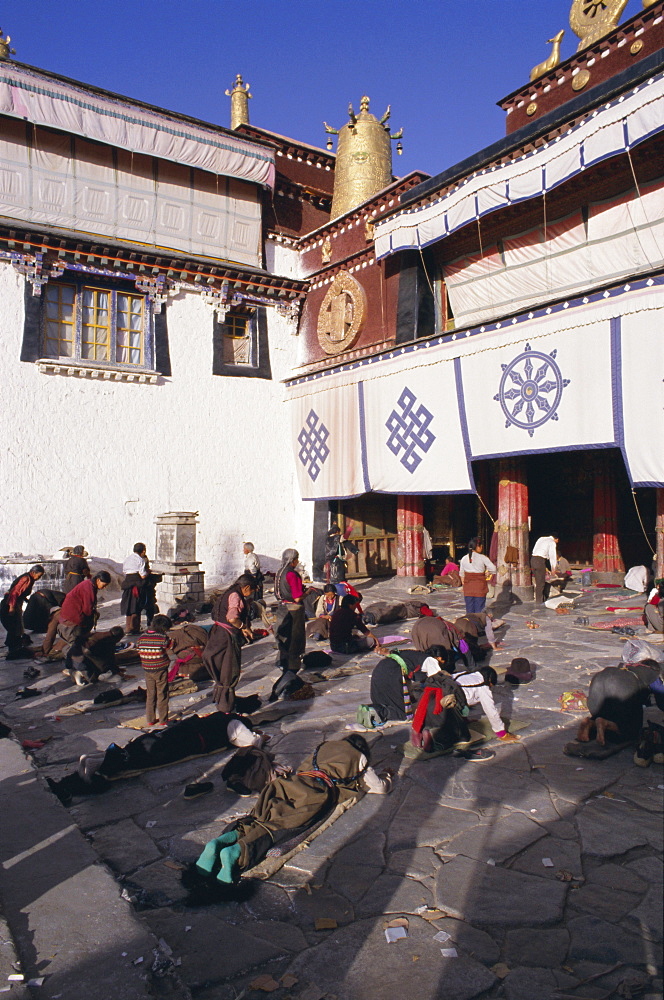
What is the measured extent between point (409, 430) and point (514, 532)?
2.99 meters

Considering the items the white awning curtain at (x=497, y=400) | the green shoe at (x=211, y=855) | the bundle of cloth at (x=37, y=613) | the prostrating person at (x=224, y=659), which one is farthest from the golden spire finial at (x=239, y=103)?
the green shoe at (x=211, y=855)

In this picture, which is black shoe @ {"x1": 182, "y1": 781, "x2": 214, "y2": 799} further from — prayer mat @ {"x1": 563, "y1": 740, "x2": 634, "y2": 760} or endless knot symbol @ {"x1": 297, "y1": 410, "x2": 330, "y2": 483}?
endless knot symbol @ {"x1": 297, "y1": 410, "x2": 330, "y2": 483}

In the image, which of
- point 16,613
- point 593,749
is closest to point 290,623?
point 593,749

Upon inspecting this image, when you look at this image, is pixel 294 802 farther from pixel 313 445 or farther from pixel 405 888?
pixel 313 445

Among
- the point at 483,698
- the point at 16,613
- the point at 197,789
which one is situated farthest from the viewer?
the point at 16,613

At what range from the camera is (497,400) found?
40.0ft

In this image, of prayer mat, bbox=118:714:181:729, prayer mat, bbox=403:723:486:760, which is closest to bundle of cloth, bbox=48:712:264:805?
prayer mat, bbox=118:714:181:729

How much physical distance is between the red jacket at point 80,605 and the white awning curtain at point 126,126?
37.0ft

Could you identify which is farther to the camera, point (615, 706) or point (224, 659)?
point (224, 659)

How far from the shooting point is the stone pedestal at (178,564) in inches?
545

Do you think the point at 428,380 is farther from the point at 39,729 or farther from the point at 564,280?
the point at 39,729

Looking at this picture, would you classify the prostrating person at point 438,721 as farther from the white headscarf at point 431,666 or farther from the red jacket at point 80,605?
the red jacket at point 80,605

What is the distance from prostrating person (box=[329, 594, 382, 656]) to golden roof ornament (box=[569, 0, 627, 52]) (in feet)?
39.2

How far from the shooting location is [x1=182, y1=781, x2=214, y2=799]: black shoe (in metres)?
5.38
